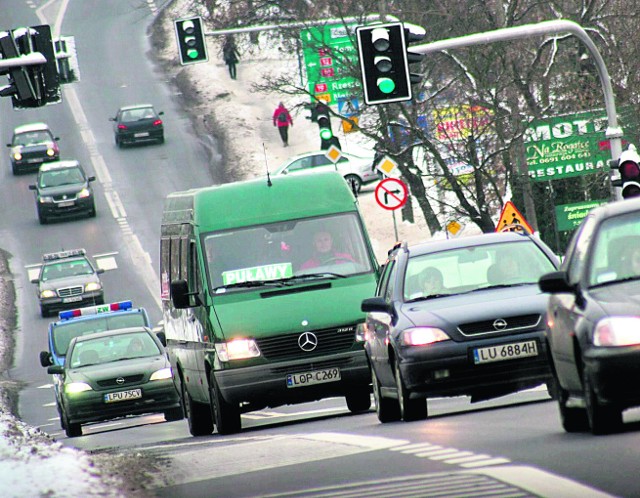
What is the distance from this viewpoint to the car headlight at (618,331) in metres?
9.53

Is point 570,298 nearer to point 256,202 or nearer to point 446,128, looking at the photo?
point 256,202

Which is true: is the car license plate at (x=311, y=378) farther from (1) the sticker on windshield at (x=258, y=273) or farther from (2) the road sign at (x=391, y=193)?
(2) the road sign at (x=391, y=193)

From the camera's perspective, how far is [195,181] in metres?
61.8

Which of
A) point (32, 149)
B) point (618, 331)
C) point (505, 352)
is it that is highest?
point (618, 331)

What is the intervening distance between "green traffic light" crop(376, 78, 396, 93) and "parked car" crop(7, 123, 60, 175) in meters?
45.3

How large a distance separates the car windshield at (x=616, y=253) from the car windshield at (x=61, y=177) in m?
47.0

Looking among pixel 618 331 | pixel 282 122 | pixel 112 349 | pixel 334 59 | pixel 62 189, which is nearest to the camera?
pixel 618 331

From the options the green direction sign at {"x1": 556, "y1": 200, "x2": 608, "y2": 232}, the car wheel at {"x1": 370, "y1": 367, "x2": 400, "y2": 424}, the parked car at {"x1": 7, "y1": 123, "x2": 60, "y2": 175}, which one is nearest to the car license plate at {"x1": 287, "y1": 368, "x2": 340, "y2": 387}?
the car wheel at {"x1": 370, "y1": 367, "x2": 400, "y2": 424}

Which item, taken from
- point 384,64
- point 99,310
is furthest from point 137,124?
point 384,64

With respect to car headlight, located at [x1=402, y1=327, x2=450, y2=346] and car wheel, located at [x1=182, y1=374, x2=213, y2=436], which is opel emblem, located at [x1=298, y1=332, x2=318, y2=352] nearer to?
car wheel, located at [x1=182, y1=374, x2=213, y2=436]

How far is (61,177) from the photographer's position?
5700 cm

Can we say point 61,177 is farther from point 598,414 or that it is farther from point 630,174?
point 598,414

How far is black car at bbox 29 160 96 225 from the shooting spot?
5688cm

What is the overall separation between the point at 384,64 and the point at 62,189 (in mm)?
36617
